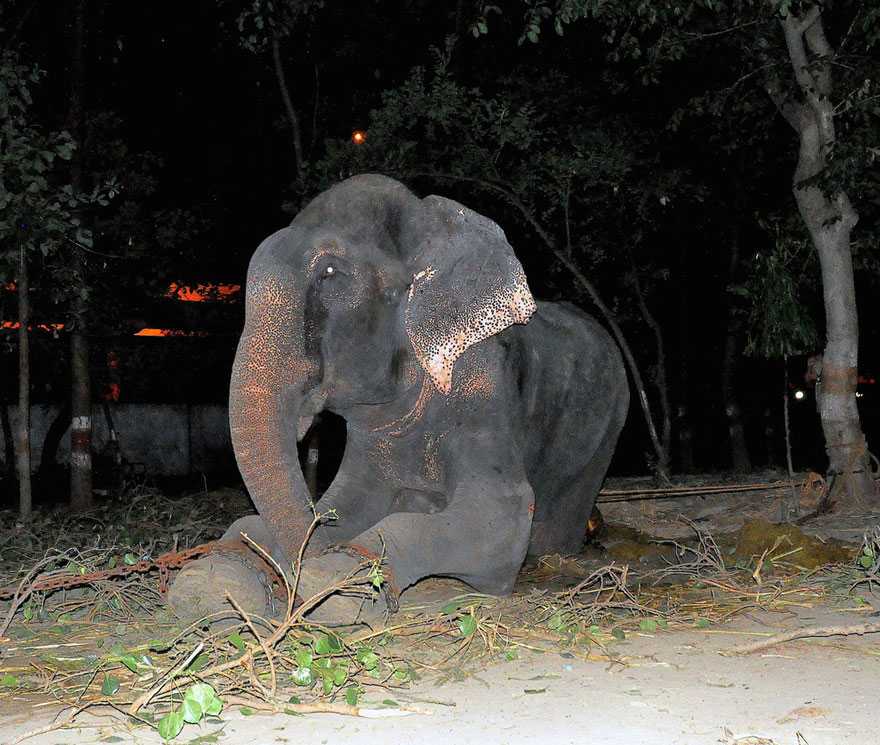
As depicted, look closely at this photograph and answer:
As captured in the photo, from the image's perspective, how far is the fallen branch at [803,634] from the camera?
4.33 m

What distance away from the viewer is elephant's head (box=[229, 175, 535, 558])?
16.5 ft

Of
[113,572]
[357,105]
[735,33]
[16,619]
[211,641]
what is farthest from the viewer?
[357,105]

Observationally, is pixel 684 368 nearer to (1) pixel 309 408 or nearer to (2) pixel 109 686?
(1) pixel 309 408

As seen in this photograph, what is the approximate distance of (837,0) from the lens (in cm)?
1138

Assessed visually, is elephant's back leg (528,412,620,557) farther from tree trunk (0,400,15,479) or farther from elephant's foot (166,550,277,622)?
tree trunk (0,400,15,479)

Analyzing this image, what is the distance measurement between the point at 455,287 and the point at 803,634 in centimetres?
223

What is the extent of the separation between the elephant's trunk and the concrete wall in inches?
691

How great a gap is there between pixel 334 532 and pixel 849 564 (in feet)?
8.66

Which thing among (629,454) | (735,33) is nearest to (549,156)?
(735,33)

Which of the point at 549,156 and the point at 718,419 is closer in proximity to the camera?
the point at 549,156

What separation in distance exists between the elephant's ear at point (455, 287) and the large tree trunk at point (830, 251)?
15.7 feet

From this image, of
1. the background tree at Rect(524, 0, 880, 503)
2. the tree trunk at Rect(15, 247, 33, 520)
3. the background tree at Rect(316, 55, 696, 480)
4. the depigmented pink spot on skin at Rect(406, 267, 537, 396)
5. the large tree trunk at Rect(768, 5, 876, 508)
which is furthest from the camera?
the background tree at Rect(316, 55, 696, 480)

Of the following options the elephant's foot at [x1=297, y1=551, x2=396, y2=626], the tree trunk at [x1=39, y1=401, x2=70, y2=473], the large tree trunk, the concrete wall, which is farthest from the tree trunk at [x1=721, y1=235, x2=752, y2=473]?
the elephant's foot at [x1=297, y1=551, x2=396, y2=626]

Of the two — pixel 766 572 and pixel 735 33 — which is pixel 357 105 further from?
pixel 766 572
